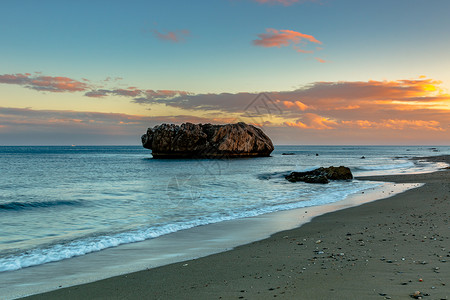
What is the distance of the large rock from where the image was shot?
77938mm

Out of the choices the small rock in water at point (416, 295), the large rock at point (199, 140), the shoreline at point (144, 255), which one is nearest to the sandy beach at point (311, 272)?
the small rock in water at point (416, 295)

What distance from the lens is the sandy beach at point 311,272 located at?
15.9 feet

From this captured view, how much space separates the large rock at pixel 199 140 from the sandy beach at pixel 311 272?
6986 cm

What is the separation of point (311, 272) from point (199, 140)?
73.2 meters

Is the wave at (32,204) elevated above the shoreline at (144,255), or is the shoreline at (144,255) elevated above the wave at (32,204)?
the shoreline at (144,255)

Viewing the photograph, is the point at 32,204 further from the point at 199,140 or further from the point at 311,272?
the point at 199,140

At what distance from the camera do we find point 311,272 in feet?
18.7

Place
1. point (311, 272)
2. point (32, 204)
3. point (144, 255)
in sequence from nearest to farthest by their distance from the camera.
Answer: point (311, 272), point (144, 255), point (32, 204)

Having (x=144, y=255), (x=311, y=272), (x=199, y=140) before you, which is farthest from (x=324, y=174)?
(x=199, y=140)

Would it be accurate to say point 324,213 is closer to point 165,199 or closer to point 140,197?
point 165,199

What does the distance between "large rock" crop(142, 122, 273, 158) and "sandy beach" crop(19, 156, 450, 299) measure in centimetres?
6986

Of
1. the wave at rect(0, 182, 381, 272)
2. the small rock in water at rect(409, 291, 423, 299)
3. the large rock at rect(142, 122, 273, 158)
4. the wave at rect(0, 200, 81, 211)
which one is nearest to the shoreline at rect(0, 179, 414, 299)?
the wave at rect(0, 182, 381, 272)

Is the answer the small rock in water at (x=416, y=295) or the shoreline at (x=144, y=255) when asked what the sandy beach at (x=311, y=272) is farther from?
the shoreline at (x=144, y=255)

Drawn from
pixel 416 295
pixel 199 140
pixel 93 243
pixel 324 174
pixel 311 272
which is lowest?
pixel 93 243
